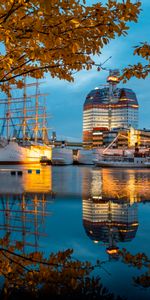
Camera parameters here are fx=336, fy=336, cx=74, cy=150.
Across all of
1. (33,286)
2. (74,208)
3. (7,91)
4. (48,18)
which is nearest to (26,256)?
(33,286)

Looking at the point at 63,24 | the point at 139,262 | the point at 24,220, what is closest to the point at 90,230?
the point at 24,220

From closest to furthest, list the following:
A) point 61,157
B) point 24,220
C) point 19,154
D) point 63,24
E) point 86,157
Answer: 1. point 63,24
2. point 24,220
3. point 19,154
4. point 61,157
5. point 86,157

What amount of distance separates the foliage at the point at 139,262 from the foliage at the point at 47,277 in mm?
586

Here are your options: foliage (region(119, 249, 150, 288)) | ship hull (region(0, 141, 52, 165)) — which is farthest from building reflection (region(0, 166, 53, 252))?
ship hull (region(0, 141, 52, 165))

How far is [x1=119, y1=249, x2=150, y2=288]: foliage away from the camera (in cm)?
475

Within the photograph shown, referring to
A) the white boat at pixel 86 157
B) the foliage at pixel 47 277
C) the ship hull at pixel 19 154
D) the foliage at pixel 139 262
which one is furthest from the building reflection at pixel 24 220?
the white boat at pixel 86 157

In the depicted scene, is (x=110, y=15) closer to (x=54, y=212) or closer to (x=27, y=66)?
(x=27, y=66)

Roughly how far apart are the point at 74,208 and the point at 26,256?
6092 millimetres

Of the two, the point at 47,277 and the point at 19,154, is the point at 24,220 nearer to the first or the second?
the point at 47,277

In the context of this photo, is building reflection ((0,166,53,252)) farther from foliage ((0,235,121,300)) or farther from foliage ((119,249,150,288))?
foliage ((119,249,150,288))

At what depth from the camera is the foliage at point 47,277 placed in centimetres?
435

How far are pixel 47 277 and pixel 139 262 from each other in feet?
5.59

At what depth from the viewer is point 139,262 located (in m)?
5.68

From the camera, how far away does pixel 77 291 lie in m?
4.43
